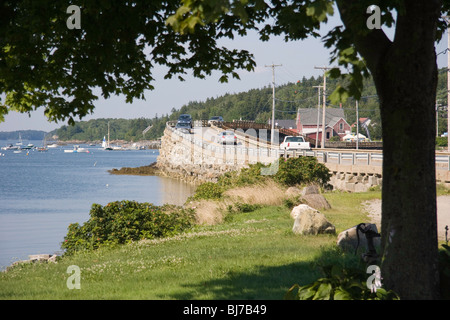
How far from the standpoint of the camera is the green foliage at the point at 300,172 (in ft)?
88.2

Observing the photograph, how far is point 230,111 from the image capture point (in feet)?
651

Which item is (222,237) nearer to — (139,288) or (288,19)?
(139,288)

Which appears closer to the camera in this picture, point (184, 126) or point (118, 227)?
point (118, 227)

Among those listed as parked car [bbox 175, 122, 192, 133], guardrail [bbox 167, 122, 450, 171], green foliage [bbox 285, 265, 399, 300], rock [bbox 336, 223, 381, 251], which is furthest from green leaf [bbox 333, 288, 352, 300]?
parked car [bbox 175, 122, 192, 133]

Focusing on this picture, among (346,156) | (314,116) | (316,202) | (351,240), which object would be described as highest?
(314,116)

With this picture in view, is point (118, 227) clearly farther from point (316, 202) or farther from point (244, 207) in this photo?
point (316, 202)

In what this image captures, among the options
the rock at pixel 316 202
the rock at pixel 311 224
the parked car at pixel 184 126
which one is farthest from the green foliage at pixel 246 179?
the parked car at pixel 184 126

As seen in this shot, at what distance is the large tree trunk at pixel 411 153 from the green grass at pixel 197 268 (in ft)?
4.86

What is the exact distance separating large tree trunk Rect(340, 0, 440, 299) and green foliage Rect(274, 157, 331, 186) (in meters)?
20.4

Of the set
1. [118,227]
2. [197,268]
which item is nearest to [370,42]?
[197,268]

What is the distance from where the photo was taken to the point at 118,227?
51.8 feet

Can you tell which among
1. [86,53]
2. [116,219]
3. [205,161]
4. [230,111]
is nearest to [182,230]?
[116,219]

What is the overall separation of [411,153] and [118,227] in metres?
11.4

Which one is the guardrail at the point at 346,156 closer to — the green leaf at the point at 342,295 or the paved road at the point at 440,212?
the paved road at the point at 440,212
